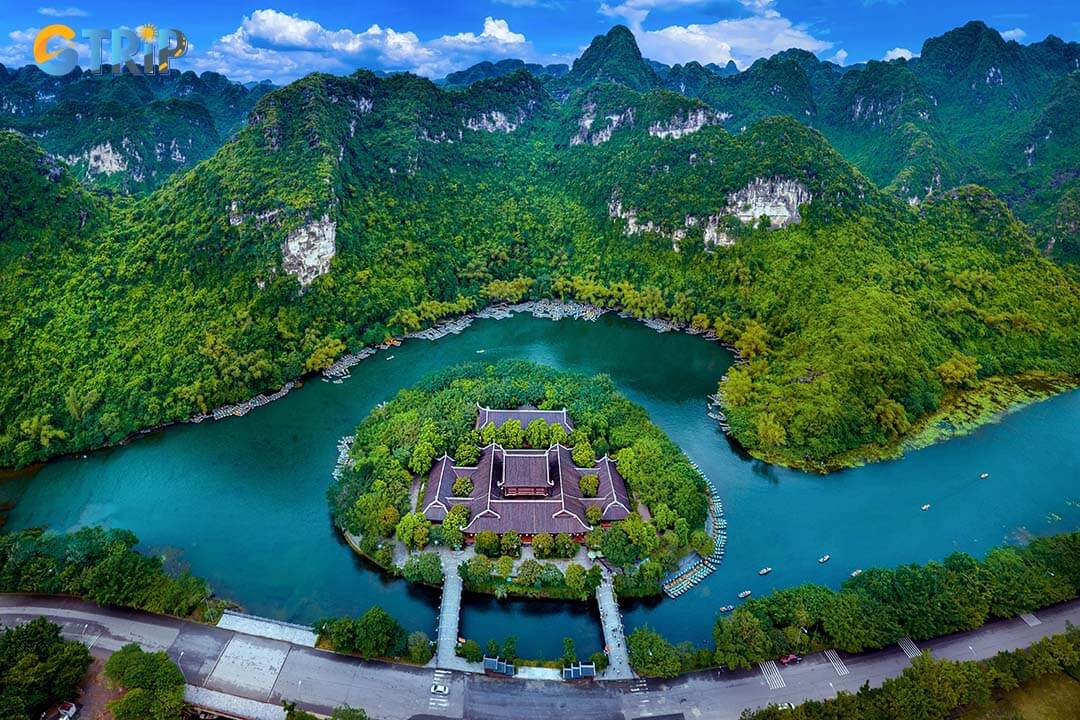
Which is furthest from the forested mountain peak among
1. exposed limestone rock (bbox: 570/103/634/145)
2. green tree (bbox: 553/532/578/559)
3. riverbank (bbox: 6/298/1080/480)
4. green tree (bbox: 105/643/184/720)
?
green tree (bbox: 105/643/184/720)

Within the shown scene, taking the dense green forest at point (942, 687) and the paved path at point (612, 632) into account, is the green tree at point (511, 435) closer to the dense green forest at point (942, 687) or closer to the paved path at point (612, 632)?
the paved path at point (612, 632)

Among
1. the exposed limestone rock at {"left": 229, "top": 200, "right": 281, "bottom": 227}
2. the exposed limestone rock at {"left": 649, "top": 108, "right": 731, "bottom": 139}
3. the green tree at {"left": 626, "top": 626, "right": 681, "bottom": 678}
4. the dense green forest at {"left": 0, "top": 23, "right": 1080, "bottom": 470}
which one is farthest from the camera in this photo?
the exposed limestone rock at {"left": 649, "top": 108, "right": 731, "bottom": 139}

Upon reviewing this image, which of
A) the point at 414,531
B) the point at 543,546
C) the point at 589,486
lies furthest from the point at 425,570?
the point at 589,486

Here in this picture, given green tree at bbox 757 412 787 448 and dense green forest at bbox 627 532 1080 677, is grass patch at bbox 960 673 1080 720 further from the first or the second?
green tree at bbox 757 412 787 448

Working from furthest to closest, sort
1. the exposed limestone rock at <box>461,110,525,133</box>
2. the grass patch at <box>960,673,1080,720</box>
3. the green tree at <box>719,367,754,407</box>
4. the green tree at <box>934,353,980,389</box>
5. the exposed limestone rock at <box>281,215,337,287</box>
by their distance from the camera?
the exposed limestone rock at <box>461,110,525,133</box>, the exposed limestone rock at <box>281,215,337,287</box>, the green tree at <box>934,353,980,389</box>, the green tree at <box>719,367,754,407</box>, the grass patch at <box>960,673,1080,720</box>

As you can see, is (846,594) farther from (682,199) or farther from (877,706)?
(682,199)

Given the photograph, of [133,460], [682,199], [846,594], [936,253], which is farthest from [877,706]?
Answer: [682,199]
